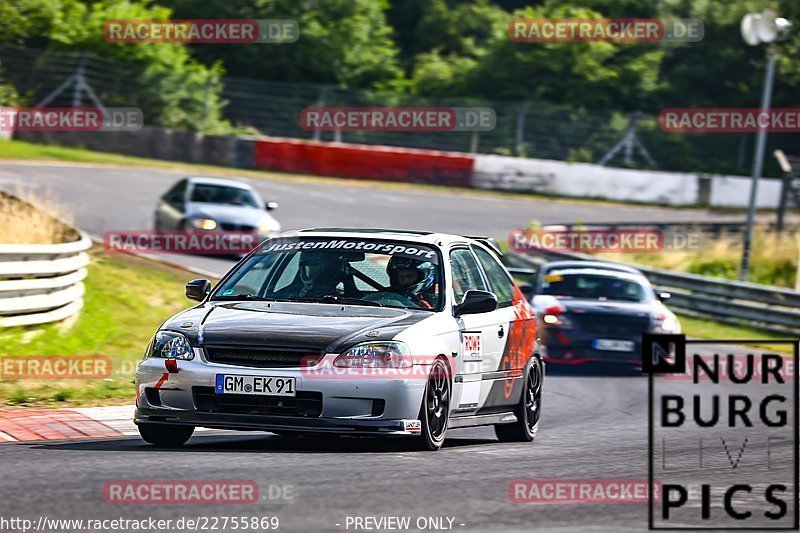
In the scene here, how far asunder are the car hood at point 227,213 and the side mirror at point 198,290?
1360 centimetres

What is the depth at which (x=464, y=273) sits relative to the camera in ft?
32.5

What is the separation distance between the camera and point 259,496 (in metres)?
6.54

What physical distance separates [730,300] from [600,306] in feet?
29.5

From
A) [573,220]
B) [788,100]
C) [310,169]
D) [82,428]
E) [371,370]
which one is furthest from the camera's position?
[788,100]

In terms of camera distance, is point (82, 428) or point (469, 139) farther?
point (469, 139)

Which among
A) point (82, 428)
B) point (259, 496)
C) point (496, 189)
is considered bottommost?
point (496, 189)

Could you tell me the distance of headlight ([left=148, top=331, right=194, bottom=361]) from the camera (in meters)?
8.40

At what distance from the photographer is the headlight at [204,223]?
23.3 meters

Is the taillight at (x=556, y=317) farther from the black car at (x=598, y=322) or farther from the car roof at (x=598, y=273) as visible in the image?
the car roof at (x=598, y=273)

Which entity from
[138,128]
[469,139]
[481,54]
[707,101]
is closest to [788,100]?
[707,101]

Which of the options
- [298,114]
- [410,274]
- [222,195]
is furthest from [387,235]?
[298,114]

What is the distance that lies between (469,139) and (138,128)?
9.39 meters

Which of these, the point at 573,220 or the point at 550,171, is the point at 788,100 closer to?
the point at 550,171

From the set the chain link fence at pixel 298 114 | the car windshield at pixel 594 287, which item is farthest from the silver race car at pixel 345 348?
the chain link fence at pixel 298 114
